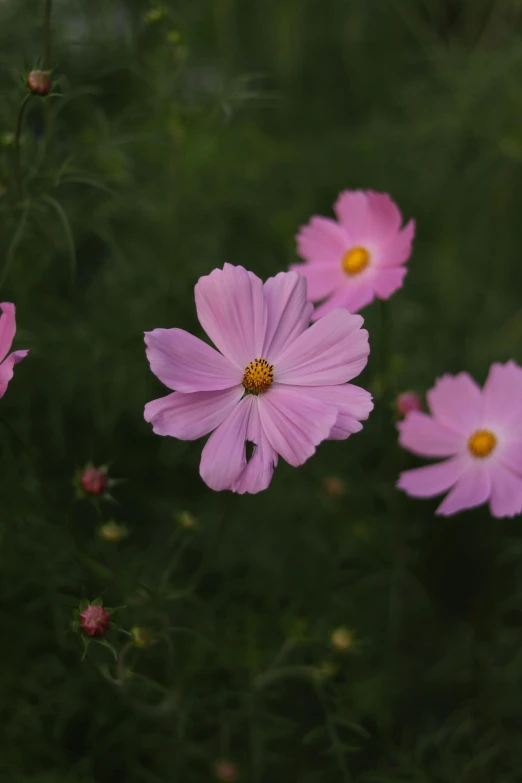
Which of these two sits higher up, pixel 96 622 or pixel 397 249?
pixel 397 249

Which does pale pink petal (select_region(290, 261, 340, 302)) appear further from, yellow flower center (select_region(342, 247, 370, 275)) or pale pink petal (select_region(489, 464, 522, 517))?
pale pink petal (select_region(489, 464, 522, 517))

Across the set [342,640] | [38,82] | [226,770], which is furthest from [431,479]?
[38,82]

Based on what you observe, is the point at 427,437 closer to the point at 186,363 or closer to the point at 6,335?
the point at 186,363

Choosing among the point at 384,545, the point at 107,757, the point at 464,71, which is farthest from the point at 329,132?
the point at 107,757

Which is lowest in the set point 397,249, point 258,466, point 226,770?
point 226,770

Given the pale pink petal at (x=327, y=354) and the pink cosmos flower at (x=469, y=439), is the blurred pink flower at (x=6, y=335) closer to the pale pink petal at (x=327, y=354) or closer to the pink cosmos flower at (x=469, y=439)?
the pale pink petal at (x=327, y=354)

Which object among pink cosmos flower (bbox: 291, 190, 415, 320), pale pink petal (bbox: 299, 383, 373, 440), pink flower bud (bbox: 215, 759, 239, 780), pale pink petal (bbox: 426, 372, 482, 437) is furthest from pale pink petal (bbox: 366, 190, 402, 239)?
pink flower bud (bbox: 215, 759, 239, 780)

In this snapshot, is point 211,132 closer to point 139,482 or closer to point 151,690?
point 139,482
